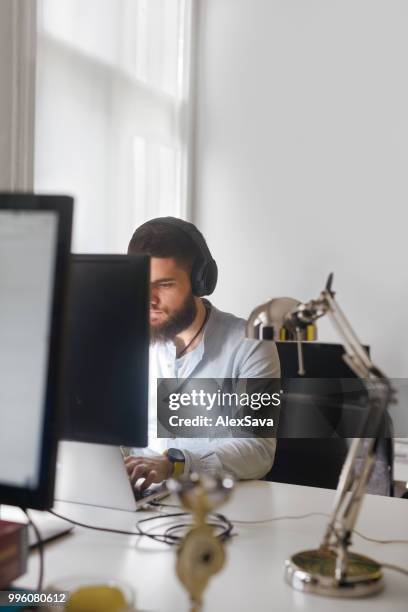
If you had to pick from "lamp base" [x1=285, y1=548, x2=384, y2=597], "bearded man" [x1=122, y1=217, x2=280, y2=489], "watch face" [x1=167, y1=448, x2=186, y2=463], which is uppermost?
"bearded man" [x1=122, y1=217, x2=280, y2=489]

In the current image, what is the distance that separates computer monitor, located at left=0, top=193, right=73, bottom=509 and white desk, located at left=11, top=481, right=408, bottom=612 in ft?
0.70

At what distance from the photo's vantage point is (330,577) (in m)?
0.89

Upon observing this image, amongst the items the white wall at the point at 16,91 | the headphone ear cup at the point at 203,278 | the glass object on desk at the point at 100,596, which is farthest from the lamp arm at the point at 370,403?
the white wall at the point at 16,91

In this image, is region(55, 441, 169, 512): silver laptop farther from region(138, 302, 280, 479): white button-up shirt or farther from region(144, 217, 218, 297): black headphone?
region(144, 217, 218, 297): black headphone

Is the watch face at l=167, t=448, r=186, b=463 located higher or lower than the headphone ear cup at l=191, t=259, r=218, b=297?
lower

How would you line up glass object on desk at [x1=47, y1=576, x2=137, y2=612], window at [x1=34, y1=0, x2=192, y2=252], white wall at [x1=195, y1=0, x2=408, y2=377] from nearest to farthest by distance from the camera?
glass object on desk at [x1=47, y1=576, x2=137, y2=612] → window at [x1=34, y1=0, x2=192, y2=252] → white wall at [x1=195, y1=0, x2=408, y2=377]

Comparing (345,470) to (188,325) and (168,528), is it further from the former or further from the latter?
(188,325)

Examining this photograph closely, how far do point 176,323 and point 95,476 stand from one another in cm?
71

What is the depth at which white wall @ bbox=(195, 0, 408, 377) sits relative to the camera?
9.68ft

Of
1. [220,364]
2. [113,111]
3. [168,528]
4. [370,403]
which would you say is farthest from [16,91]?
[370,403]

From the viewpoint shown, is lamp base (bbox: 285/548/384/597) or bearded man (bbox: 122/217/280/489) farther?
bearded man (bbox: 122/217/280/489)

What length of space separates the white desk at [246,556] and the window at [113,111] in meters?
1.35

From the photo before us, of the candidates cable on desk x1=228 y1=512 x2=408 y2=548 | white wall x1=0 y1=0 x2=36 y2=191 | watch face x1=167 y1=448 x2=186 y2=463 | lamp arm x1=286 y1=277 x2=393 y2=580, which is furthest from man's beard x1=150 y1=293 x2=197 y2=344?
lamp arm x1=286 y1=277 x2=393 y2=580

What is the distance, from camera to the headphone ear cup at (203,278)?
70.4 inches
